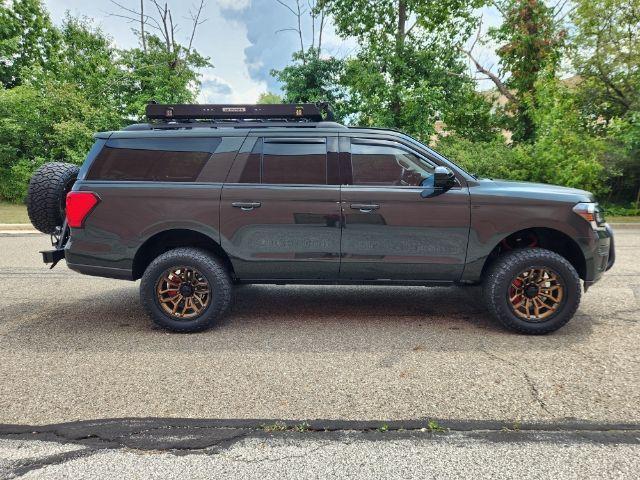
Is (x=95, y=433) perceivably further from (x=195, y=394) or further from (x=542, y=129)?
(x=542, y=129)

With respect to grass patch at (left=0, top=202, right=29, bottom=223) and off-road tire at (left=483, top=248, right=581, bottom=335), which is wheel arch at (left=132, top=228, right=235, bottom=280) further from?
grass patch at (left=0, top=202, right=29, bottom=223)

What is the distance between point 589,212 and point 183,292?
153 inches

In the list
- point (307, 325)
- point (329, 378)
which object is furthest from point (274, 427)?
point (307, 325)

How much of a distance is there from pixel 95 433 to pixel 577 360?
3542 millimetres

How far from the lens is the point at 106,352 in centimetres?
388

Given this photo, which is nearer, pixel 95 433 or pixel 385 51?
pixel 95 433

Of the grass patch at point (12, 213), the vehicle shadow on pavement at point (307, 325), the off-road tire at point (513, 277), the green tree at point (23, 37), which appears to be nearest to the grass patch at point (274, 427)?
the vehicle shadow on pavement at point (307, 325)

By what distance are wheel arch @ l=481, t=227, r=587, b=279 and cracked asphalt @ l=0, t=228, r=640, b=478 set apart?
65 cm

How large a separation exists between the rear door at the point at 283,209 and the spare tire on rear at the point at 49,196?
182 centimetres

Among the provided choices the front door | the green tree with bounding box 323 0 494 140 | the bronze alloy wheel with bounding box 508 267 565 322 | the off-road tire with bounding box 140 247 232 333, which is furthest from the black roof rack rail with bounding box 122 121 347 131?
the green tree with bounding box 323 0 494 140

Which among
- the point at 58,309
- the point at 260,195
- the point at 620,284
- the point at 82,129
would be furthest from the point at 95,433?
the point at 82,129

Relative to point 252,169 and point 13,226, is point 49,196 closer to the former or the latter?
point 252,169

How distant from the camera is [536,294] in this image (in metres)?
4.20

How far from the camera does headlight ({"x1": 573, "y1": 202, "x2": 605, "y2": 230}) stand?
4.18 metres
